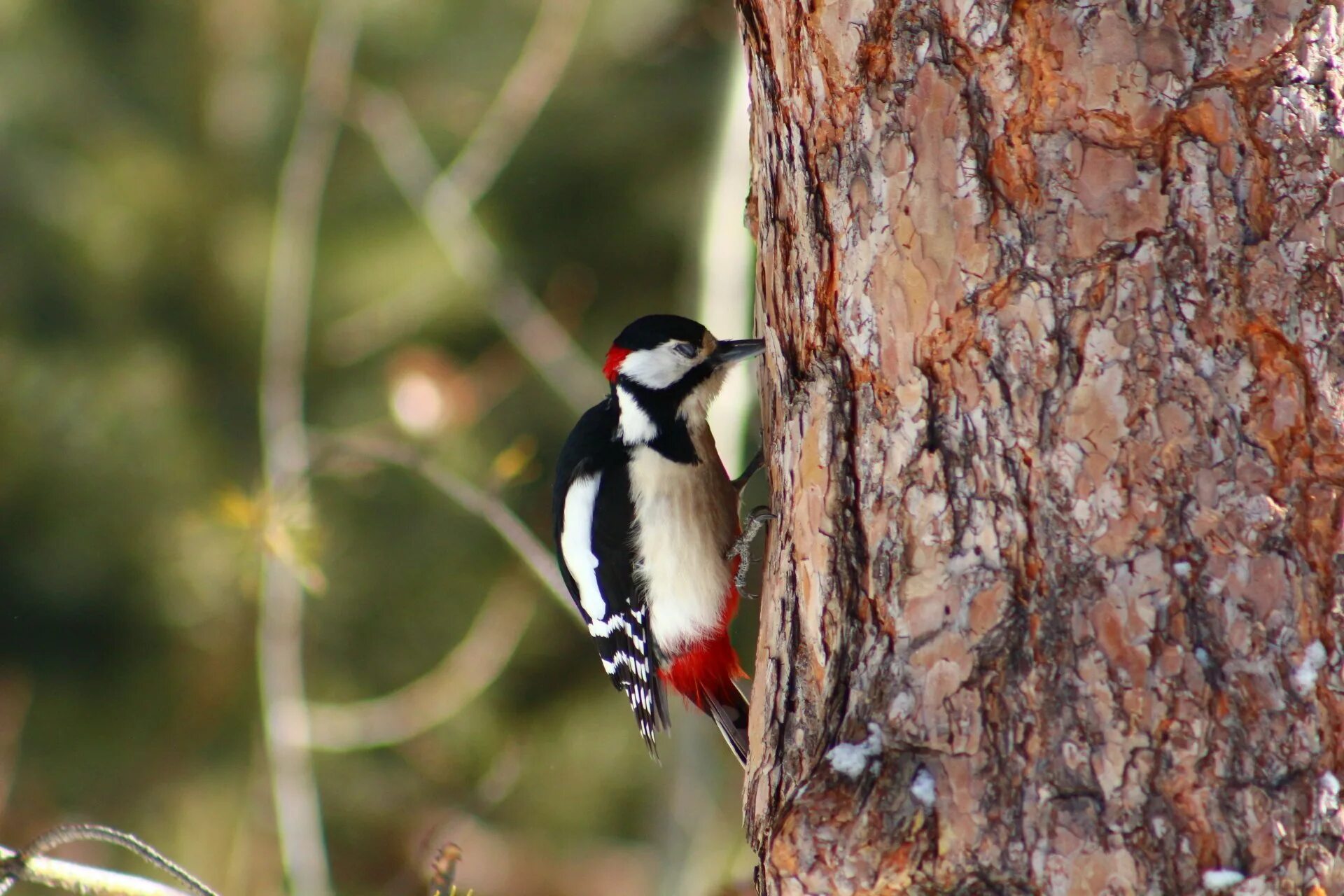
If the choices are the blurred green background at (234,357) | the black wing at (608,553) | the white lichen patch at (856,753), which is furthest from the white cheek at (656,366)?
the blurred green background at (234,357)

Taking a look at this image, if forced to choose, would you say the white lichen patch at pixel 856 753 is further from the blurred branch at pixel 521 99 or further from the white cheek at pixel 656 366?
the blurred branch at pixel 521 99

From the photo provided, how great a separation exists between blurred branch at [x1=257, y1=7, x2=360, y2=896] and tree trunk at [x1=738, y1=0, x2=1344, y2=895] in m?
2.17

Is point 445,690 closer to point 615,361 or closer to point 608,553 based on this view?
point 608,553

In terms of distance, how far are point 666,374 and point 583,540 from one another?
427mm

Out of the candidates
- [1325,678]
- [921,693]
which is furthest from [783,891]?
[1325,678]

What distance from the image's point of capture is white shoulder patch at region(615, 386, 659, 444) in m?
2.91

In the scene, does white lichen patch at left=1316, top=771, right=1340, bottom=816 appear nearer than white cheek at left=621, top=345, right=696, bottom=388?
Yes

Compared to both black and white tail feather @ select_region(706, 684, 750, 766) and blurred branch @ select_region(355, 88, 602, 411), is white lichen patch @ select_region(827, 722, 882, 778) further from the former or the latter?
blurred branch @ select_region(355, 88, 602, 411)

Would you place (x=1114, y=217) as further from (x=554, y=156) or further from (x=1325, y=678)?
(x=554, y=156)

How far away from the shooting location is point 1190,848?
1473 mm

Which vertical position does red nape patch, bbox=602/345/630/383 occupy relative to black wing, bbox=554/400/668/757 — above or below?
above

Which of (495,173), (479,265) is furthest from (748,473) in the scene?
(495,173)

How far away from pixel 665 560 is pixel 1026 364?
1359 millimetres

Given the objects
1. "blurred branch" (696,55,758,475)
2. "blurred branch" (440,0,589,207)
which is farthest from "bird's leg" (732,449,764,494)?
"blurred branch" (440,0,589,207)
